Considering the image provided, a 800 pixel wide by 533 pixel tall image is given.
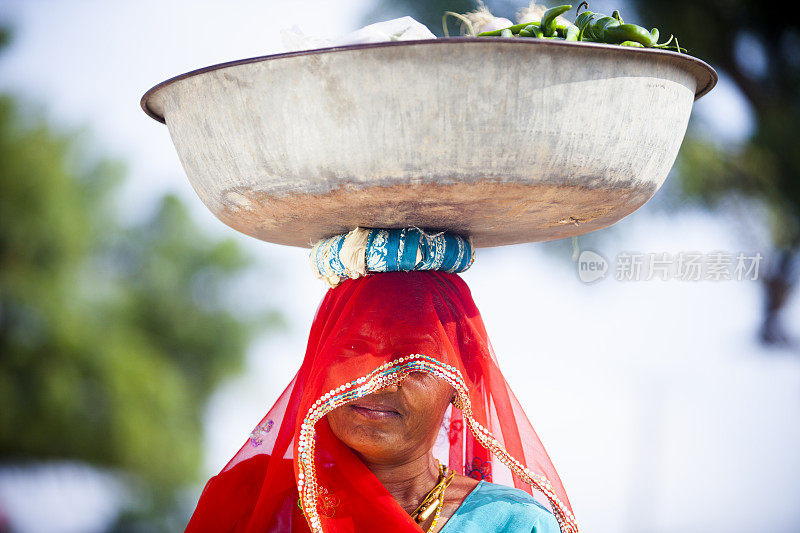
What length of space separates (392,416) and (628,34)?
0.64 m

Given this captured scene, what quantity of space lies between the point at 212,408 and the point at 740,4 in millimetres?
4673

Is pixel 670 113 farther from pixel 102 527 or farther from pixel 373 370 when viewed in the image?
pixel 102 527

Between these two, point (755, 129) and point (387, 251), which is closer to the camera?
point (387, 251)

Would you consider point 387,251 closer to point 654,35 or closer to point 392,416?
point 392,416

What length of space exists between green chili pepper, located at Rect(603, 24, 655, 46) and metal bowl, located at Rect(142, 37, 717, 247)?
7cm

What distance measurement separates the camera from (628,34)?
0.86 metres

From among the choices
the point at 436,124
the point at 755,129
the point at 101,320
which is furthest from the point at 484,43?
the point at 755,129

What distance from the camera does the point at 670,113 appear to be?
2.76 feet

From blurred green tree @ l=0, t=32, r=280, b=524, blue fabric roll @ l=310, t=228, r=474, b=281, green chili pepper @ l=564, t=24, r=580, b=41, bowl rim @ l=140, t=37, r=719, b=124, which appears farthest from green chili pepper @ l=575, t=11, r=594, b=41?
blurred green tree @ l=0, t=32, r=280, b=524

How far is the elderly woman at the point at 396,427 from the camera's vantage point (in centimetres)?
100

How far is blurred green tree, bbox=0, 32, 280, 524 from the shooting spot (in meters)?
4.39

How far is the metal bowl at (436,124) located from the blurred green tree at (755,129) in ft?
14.0

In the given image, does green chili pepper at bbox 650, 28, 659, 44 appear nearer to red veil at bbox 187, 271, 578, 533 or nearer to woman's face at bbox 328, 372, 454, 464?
red veil at bbox 187, 271, 578, 533

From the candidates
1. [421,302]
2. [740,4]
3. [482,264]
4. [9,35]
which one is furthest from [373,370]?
[740,4]
